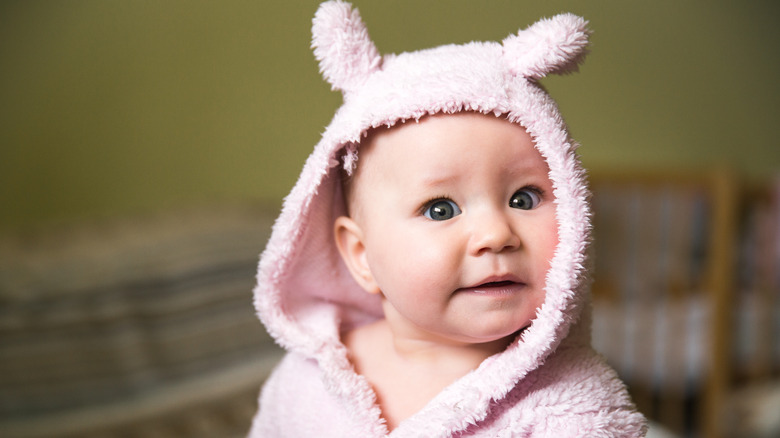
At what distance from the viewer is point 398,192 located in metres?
0.50

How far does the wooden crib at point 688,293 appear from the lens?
2.03m

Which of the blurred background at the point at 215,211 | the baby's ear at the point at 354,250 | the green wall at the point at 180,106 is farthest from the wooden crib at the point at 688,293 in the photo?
the baby's ear at the point at 354,250

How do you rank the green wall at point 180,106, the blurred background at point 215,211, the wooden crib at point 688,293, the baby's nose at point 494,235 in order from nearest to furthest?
the baby's nose at point 494,235 < the blurred background at point 215,211 < the green wall at point 180,106 < the wooden crib at point 688,293

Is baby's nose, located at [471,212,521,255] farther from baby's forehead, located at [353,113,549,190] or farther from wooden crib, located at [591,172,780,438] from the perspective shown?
wooden crib, located at [591,172,780,438]

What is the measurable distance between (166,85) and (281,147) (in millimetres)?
882

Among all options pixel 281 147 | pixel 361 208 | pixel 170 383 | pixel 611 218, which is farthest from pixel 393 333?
pixel 611 218

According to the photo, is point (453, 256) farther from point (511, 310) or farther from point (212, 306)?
point (212, 306)

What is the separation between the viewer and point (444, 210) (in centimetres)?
48

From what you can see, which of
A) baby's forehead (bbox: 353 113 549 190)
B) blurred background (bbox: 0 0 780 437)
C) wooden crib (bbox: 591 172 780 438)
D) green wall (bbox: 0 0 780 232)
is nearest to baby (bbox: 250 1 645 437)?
baby's forehead (bbox: 353 113 549 190)

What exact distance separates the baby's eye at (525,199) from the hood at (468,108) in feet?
0.05

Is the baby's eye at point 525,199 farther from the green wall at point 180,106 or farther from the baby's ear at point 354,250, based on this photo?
the green wall at point 180,106

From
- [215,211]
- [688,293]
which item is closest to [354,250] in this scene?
[215,211]

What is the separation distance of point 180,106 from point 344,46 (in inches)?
65.6

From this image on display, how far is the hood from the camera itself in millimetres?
475
